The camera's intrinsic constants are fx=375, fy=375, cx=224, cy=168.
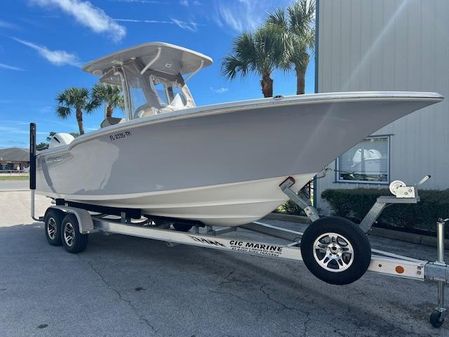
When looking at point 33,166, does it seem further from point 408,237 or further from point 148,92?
point 408,237

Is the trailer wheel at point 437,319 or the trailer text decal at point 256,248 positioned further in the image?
the trailer text decal at point 256,248

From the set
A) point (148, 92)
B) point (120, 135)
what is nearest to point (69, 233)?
point (120, 135)

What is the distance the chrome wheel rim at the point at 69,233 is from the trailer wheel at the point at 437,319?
5106 millimetres

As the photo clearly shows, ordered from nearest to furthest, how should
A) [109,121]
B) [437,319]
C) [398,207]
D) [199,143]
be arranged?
[437,319] → [199,143] → [109,121] → [398,207]

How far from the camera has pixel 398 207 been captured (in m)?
7.41

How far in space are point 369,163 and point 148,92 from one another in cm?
594

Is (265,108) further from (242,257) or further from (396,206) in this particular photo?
(396,206)

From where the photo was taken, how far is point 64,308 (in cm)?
386

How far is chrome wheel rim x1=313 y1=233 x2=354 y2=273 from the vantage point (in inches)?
136

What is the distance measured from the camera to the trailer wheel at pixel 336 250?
3363 millimetres

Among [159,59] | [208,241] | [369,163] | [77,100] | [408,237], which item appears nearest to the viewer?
[208,241]

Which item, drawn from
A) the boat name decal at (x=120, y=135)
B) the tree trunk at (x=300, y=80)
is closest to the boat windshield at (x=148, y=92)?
the boat name decal at (x=120, y=135)

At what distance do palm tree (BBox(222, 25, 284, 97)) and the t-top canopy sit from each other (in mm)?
8419

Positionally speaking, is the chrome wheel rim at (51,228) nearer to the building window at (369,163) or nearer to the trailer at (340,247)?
the trailer at (340,247)
